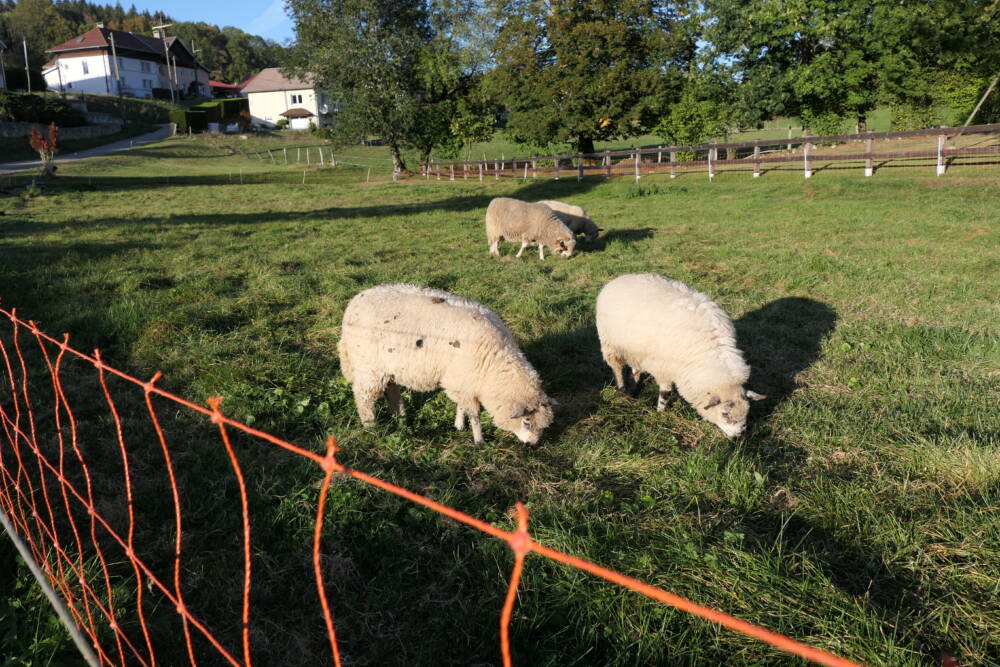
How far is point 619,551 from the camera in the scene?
3104mm

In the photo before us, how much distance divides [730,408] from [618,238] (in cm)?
898

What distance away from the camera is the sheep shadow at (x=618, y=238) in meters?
12.7

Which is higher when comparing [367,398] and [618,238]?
[618,238]

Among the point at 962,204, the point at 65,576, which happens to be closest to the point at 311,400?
the point at 65,576

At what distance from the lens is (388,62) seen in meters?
31.7

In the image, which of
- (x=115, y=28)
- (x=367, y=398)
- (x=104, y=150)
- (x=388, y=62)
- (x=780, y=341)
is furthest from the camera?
(x=115, y=28)

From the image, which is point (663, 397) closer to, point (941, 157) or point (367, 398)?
point (367, 398)

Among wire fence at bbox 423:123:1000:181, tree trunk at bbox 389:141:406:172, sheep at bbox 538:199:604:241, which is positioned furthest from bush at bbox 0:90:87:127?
sheep at bbox 538:199:604:241

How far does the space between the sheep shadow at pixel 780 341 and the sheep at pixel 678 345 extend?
516 mm

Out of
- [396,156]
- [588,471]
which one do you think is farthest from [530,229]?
[396,156]

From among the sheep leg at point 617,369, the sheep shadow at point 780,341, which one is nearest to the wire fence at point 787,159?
the sheep shadow at point 780,341

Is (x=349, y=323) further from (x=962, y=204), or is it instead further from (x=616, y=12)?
(x=616, y=12)

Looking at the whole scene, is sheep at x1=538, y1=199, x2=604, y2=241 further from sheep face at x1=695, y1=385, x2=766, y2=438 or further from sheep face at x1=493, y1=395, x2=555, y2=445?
sheep face at x1=493, y1=395, x2=555, y2=445

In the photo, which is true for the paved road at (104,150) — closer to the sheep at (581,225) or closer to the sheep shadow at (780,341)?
the sheep at (581,225)
